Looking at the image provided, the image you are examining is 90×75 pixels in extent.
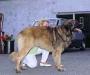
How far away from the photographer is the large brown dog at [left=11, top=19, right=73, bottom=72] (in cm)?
1321

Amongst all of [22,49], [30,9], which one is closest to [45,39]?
[22,49]

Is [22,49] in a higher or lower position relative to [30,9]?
higher

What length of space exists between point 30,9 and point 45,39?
41.0ft

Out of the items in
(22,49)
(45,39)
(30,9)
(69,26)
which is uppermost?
(69,26)

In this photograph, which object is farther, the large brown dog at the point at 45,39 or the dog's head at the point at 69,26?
the dog's head at the point at 69,26

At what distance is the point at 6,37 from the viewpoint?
2403 cm

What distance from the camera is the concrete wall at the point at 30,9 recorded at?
83.2 feet

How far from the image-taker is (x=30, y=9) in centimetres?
2569

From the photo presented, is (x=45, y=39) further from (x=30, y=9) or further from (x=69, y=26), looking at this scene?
(x=30, y=9)

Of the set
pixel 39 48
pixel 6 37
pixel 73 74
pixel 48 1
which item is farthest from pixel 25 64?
pixel 48 1

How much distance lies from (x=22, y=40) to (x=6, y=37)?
1089cm

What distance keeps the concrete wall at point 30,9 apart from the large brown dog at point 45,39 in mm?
11763

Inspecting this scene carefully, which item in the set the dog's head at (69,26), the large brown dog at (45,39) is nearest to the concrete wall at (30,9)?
the large brown dog at (45,39)

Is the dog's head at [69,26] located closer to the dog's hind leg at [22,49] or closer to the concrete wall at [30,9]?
the dog's hind leg at [22,49]
